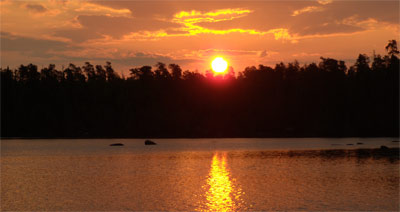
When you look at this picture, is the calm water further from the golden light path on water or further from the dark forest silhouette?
the dark forest silhouette

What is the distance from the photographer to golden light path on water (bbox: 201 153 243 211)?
3512cm

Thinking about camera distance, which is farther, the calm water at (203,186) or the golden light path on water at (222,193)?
the calm water at (203,186)

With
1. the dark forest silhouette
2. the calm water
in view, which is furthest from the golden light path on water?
the dark forest silhouette

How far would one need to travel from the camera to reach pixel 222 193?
41.3 meters

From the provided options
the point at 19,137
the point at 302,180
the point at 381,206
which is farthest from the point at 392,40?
the point at 381,206

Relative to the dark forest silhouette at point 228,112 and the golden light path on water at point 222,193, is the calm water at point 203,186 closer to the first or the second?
the golden light path on water at point 222,193

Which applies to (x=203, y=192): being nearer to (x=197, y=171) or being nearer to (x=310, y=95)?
(x=197, y=171)

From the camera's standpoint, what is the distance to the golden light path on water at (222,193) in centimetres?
3512

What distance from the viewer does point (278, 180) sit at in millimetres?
50250

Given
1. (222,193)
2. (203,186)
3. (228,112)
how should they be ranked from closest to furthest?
(222,193), (203,186), (228,112)

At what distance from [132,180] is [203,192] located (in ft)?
38.7

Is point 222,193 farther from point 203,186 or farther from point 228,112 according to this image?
point 228,112

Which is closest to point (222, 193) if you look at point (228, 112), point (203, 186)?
point (203, 186)

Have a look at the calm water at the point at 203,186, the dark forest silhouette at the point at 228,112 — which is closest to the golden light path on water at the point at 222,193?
the calm water at the point at 203,186
